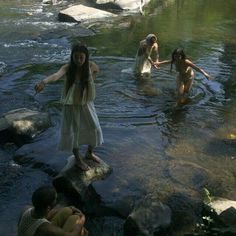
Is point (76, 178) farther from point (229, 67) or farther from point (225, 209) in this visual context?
point (229, 67)

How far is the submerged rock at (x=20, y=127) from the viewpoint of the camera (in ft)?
26.5

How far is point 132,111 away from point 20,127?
2.57 metres

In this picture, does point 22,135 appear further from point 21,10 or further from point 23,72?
point 21,10

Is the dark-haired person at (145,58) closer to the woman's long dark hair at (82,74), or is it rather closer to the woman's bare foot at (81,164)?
the woman's bare foot at (81,164)

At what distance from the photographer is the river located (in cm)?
669

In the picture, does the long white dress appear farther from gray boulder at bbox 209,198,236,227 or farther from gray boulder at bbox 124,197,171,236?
gray boulder at bbox 209,198,236,227

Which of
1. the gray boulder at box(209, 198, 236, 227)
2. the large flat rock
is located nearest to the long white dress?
the gray boulder at box(209, 198, 236, 227)

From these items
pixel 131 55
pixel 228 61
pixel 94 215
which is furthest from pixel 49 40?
pixel 94 215

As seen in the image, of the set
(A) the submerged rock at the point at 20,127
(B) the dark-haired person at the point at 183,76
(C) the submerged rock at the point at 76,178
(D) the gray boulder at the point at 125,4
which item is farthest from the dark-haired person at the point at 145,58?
(D) the gray boulder at the point at 125,4

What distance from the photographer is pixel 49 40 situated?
1645 cm

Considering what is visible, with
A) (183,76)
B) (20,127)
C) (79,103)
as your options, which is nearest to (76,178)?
(79,103)

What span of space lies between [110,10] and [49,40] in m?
7.49

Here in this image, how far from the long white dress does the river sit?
0.72 m

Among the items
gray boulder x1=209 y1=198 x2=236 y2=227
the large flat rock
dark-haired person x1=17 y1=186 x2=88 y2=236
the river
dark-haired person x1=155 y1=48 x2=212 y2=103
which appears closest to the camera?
dark-haired person x1=17 y1=186 x2=88 y2=236
